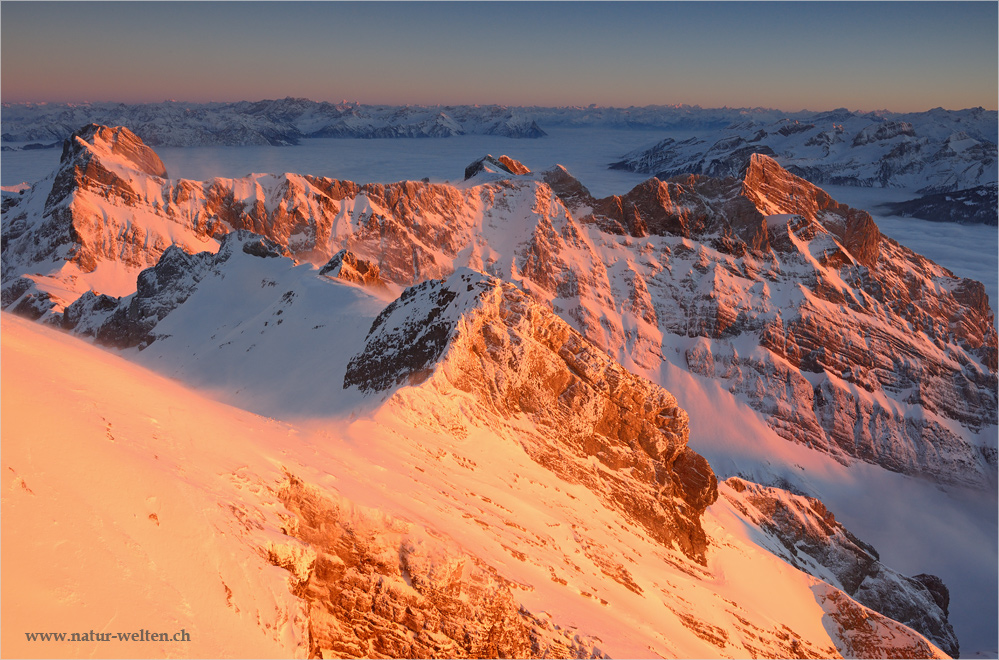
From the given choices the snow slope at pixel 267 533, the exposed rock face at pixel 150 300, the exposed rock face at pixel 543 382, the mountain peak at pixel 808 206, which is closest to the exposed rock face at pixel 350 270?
the exposed rock face at pixel 150 300

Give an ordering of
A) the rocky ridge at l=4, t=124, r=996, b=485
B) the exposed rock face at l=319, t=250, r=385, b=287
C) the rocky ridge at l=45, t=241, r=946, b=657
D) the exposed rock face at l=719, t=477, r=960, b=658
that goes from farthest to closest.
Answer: the rocky ridge at l=4, t=124, r=996, b=485, the exposed rock face at l=319, t=250, r=385, b=287, the exposed rock face at l=719, t=477, r=960, b=658, the rocky ridge at l=45, t=241, r=946, b=657

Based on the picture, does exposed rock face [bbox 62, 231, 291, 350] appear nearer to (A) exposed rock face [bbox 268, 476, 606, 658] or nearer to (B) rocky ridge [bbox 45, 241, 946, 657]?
(B) rocky ridge [bbox 45, 241, 946, 657]

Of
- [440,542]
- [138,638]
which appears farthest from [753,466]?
[138,638]

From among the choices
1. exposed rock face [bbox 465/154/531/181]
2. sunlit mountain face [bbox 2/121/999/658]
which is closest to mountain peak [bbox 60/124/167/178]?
sunlit mountain face [bbox 2/121/999/658]

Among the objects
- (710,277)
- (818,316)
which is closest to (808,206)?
(818,316)

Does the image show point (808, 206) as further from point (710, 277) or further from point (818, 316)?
point (710, 277)

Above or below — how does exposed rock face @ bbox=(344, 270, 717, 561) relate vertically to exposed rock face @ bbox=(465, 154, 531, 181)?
below

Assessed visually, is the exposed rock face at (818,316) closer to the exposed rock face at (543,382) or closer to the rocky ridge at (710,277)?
the rocky ridge at (710,277)
